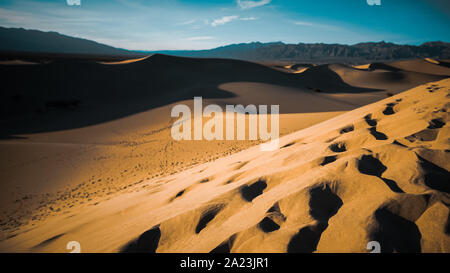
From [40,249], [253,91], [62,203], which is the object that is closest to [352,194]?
[40,249]

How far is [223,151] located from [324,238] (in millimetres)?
Answer: 5843

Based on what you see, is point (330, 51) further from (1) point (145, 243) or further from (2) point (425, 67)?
(1) point (145, 243)

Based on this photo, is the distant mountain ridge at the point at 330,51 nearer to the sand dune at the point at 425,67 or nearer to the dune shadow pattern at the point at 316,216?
the sand dune at the point at 425,67


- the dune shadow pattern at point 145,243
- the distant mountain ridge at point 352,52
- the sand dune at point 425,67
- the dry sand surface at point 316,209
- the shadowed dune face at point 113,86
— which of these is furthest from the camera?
the distant mountain ridge at point 352,52

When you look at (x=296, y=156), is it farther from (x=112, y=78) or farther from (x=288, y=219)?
(x=112, y=78)

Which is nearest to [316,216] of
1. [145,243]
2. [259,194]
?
[259,194]

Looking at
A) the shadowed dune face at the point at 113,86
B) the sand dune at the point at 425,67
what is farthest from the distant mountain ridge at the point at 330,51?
the shadowed dune face at the point at 113,86

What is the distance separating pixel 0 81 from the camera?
19938 mm

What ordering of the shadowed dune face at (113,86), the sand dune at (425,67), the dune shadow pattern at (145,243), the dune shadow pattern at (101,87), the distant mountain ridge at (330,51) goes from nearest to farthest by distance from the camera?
1. the dune shadow pattern at (145,243)
2. the dune shadow pattern at (101,87)
3. the shadowed dune face at (113,86)
4. the sand dune at (425,67)
5. the distant mountain ridge at (330,51)

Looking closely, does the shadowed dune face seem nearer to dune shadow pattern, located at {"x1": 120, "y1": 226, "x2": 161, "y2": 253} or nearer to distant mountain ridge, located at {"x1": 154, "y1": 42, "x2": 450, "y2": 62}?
dune shadow pattern, located at {"x1": 120, "y1": 226, "x2": 161, "y2": 253}

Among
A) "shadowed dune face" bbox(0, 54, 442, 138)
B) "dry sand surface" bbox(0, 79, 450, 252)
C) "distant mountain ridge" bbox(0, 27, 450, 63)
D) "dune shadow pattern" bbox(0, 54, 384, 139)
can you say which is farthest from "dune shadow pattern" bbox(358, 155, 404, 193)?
"distant mountain ridge" bbox(0, 27, 450, 63)
